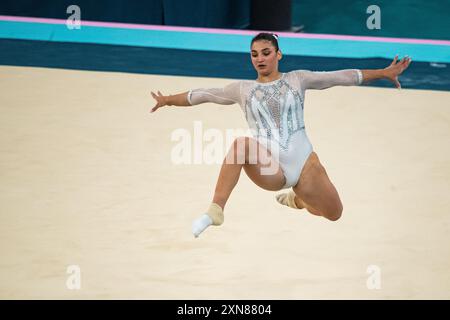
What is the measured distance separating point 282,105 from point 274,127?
0.42ft

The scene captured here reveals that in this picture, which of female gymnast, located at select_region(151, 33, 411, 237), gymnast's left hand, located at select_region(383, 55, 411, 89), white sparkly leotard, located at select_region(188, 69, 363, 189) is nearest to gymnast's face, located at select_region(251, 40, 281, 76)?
female gymnast, located at select_region(151, 33, 411, 237)

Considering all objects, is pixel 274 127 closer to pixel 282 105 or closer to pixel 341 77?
pixel 282 105

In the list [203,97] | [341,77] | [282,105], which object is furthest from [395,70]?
[203,97]

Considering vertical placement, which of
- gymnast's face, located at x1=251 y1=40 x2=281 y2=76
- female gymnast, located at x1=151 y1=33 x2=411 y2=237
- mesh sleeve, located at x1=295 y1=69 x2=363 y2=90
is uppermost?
gymnast's face, located at x1=251 y1=40 x2=281 y2=76

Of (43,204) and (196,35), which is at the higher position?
(196,35)

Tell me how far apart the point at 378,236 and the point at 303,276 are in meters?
0.71

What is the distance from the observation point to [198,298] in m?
4.89

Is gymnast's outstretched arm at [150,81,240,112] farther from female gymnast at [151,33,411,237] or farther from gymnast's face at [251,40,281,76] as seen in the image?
gymnast's face at [251,40,281,76]

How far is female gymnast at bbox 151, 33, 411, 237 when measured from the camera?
5.06m

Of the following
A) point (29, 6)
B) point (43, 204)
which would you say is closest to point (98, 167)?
point (43, 204)

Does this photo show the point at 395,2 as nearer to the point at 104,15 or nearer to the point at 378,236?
the point at 104,15

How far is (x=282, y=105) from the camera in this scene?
5.11 m

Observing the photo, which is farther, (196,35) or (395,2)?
(395,2)

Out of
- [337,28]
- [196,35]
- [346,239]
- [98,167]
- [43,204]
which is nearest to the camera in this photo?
[346,239]
